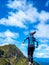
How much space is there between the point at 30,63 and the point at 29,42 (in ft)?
6.49

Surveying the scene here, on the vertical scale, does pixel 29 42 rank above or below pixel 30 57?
above

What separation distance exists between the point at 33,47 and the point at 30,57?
38.2 inches

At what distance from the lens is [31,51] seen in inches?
794

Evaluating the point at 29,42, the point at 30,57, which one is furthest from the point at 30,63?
the point at 29,42

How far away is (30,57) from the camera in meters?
20.0

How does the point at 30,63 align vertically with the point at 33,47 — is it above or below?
below

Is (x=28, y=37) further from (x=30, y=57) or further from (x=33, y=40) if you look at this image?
(x=30, y=57)

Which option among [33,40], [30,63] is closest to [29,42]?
[33,40]

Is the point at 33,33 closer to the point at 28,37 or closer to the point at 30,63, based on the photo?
the point at 28,37

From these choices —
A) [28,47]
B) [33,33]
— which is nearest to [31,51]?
[28,47]

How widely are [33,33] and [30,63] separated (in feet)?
9.30

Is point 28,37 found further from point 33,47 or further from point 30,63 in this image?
point 30,63

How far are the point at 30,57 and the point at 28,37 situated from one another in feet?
6.23

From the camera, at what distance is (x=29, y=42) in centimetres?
1995
